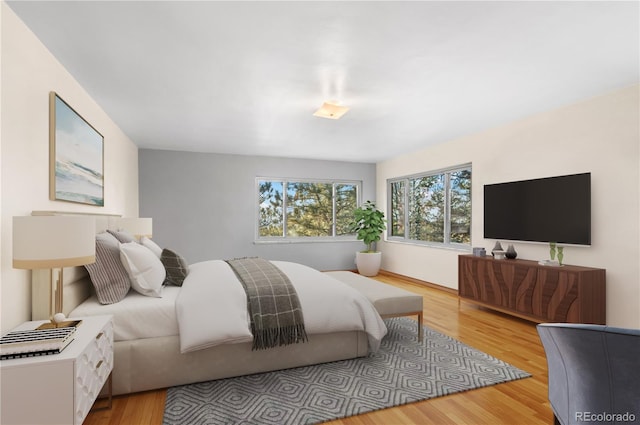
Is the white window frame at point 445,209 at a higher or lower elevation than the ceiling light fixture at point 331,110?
lower

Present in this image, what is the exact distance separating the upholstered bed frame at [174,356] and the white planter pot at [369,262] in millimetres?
4252

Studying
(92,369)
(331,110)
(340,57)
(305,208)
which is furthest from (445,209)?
(92,369)

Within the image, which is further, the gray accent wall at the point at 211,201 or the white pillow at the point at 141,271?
the gray accent wall at the point at 211,201

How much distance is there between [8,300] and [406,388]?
2.52m

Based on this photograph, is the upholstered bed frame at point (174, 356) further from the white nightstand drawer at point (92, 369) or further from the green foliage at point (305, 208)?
the green foliage at point (305, 208)

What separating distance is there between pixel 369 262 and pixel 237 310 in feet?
15.8

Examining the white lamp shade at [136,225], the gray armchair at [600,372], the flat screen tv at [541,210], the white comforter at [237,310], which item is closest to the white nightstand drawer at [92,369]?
the white comforter at [237,310]

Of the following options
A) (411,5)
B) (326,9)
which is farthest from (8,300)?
(411,5)

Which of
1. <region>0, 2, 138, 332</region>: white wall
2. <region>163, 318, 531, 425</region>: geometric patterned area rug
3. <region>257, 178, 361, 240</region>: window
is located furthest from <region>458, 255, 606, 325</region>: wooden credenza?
<region>0, 2, 138, 332</region>: white wall

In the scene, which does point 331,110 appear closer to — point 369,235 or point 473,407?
point 473,407

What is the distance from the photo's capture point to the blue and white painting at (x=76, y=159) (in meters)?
2.67

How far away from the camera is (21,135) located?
212 cm

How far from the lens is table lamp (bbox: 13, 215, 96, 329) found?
1840 millimetres

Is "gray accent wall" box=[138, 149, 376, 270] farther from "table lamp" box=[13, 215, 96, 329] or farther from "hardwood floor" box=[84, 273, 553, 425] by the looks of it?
"table lamp" box=[13, 215, 96, 329]
